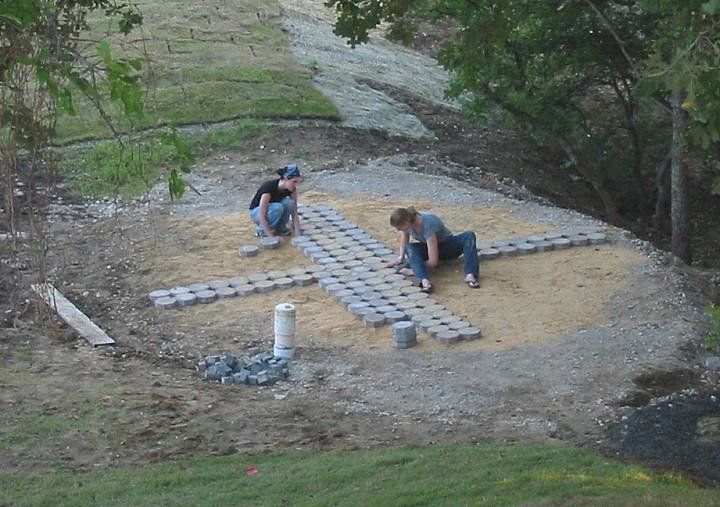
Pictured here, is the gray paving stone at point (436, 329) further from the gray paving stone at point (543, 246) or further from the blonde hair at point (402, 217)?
the gray paving stone at point (543, 246)

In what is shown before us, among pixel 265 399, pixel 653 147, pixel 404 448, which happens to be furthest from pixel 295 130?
pixel 404 448

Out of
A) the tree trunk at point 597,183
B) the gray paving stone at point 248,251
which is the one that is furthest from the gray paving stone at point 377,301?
the tree trunk at point 597,183

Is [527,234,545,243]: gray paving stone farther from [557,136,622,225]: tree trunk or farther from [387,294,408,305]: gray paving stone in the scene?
[557,136,622,225]: tree trunk

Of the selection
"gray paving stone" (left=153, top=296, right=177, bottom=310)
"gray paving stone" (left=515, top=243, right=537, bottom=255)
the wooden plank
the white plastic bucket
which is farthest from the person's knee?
the wooden plank

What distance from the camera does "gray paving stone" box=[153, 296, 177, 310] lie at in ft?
43.1

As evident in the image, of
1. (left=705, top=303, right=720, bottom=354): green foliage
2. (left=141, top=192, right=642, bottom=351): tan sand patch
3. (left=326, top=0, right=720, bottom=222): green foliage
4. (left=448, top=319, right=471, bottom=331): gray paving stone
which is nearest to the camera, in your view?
(left=705, top=303, right=720, bottom=354): green foliage

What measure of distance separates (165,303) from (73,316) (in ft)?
3.28

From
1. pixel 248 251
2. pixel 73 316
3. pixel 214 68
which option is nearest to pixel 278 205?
pixel 248 251

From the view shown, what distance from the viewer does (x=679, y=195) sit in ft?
57.1

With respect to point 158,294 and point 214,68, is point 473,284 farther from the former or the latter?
point 214,68

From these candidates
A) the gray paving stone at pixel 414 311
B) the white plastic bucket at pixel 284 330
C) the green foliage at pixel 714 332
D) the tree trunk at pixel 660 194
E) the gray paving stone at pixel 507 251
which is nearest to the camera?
the green foliage at pixel 714 332

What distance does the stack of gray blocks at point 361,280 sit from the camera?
1253 cm

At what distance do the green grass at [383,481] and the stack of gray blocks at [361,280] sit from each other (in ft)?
9.66

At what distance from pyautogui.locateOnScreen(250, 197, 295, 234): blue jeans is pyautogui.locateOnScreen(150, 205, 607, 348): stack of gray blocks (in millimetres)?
277
